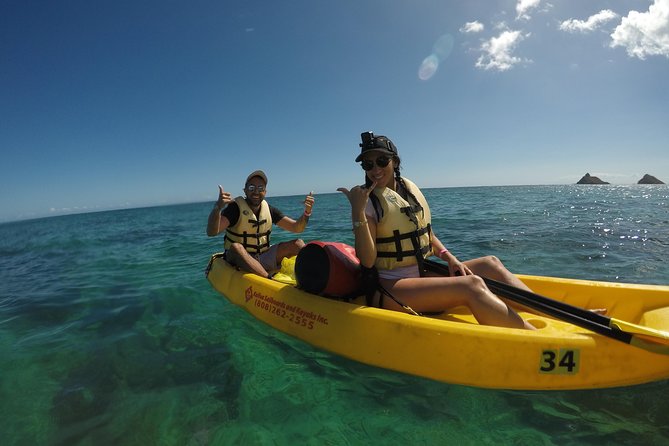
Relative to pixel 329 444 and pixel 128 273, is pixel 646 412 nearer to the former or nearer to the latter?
pixel 329 444

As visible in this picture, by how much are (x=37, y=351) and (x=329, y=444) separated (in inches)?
161

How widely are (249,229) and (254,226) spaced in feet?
0.31

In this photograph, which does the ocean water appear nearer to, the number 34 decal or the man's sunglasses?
the number 34 decal

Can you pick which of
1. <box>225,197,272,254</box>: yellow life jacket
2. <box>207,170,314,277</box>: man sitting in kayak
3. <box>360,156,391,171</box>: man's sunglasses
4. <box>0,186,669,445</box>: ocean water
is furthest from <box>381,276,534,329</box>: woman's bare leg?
<box>225,197,272,254</box>: yellow life jacket

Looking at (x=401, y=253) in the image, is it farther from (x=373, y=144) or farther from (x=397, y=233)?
(x=373, y=144)

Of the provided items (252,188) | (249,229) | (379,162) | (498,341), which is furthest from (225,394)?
(252,188)

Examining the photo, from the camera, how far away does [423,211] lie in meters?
3.55

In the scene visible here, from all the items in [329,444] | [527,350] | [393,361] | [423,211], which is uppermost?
[423,211]

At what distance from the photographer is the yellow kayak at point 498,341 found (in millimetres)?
2594

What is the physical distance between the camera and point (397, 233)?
3309mm

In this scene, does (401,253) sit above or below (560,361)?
above

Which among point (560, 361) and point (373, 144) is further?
point (373, 144)

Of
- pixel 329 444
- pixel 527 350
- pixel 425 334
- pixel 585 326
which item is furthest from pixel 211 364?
pixel 585 326

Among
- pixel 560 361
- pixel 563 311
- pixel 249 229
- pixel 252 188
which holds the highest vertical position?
pixel 252 188
